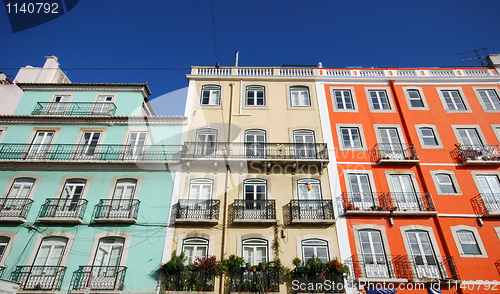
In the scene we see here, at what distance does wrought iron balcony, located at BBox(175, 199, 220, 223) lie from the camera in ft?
48.9

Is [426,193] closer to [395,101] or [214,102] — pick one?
[395,101]

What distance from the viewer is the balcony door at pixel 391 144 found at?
17.1 m

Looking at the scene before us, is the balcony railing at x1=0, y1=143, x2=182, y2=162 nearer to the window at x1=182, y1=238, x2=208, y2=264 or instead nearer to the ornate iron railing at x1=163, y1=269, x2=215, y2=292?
the window at x1=182, y1=238, x2=208, y2=264

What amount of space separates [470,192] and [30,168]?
23236 mm

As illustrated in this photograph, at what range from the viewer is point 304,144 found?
1719 centimetres

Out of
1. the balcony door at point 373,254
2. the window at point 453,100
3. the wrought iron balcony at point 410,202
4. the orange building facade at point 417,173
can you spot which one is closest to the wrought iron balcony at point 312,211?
the orange building facade at point 417,173

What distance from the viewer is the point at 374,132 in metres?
18.0

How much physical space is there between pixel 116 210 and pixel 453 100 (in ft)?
67.8

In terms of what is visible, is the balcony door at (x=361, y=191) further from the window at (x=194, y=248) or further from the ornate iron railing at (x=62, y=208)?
the ornate iron railing at (x=62, y=208)

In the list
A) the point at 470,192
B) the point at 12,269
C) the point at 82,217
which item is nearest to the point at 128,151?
the point at 82,217

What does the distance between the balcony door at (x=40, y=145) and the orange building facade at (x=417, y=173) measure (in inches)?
633

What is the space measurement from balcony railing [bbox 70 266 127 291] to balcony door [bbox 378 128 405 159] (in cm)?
1438

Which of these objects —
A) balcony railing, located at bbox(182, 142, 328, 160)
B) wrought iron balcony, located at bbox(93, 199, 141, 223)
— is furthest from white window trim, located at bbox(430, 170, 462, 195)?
wrought iron balcony, located at bbox(93, 199, 141, 223)

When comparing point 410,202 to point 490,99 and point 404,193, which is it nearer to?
point 404,193
